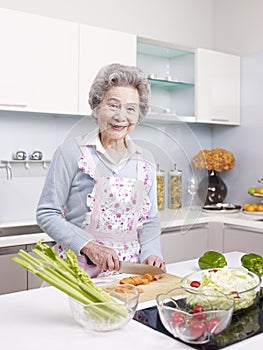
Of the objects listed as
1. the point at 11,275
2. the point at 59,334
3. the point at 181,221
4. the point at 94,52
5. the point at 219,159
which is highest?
the point at 94,52

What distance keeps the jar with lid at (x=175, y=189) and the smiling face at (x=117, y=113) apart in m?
0.20

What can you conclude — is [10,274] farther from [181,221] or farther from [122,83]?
[122,83]

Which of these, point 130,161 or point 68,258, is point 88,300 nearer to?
point 68,258

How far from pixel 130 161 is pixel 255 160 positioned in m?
2.50

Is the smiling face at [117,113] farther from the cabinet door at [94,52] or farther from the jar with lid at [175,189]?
the cabinet door at [94,52]

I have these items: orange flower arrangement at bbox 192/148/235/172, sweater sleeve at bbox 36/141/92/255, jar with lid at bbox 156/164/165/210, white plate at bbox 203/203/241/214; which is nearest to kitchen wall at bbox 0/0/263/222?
orange flower arrangement at bbox 192/148/235/172

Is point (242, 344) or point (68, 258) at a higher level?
point (68, 258)

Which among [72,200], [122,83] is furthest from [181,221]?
[122,83]

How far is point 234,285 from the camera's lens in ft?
4.04

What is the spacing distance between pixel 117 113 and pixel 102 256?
1.51 feet

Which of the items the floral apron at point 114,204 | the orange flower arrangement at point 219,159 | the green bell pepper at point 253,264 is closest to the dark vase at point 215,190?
the orange flower arrangement at point 219,159

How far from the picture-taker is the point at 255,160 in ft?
12.0

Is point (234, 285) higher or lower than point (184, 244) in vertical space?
higher

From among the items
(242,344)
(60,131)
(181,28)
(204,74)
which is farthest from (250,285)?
(181,28)
